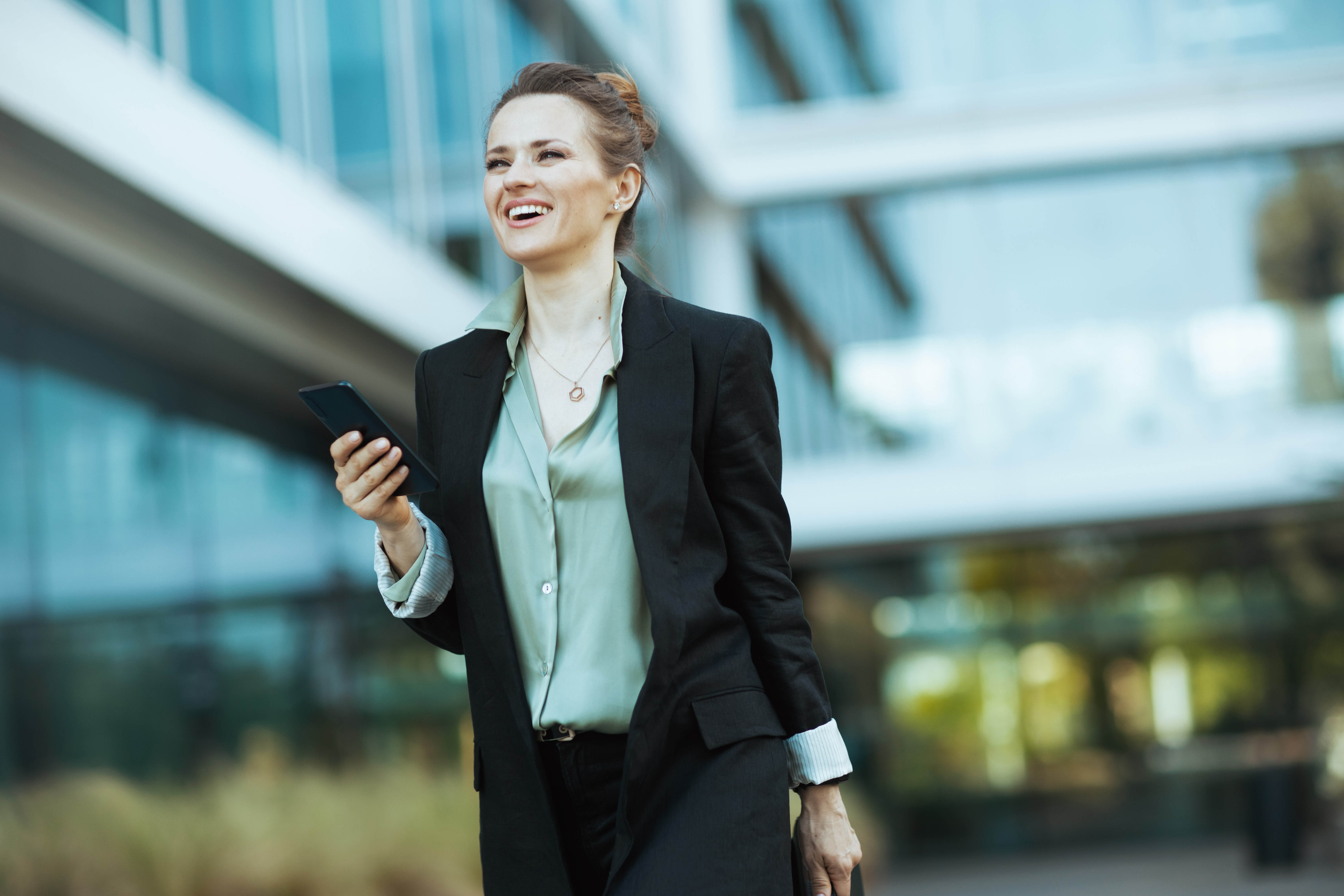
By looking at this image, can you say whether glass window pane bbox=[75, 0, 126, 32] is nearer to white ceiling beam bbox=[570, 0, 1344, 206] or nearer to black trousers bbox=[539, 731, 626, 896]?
black trousers bbox=[539, 731, 626, 896]

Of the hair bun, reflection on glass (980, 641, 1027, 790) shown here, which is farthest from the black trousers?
reflection on glass (980, 641, 1027, 790)

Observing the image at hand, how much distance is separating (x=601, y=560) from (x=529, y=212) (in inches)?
A: 20.3

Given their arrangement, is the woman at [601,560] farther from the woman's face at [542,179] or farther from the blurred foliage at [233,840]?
the blurred foliage at [233,840]

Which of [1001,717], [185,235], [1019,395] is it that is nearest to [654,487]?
[185,235]

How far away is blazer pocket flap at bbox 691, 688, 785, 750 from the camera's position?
6.14 ft

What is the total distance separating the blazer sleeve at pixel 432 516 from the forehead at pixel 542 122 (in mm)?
351

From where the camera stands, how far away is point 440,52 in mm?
9273

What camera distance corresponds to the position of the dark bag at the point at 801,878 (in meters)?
2.01

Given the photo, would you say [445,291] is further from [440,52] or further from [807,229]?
[807,229]

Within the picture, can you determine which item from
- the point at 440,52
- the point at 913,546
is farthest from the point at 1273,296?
the point at 440,52

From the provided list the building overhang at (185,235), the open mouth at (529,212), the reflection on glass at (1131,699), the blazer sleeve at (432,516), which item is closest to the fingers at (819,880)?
the blazer sleeve at (432,516)

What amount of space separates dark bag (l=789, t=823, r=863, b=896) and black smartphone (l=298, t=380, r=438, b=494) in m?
0.71

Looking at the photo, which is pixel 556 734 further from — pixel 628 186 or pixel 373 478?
pixel 628 186

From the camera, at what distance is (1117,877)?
46.3ft
